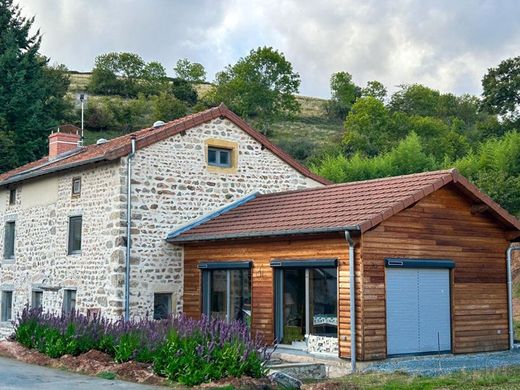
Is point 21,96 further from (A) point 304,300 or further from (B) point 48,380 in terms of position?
(B) point 48,380

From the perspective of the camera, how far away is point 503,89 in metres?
46.4

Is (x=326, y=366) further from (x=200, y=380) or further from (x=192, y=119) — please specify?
(x=192, y=119)

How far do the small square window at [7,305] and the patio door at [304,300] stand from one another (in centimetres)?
1123

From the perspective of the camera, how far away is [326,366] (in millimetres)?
15086

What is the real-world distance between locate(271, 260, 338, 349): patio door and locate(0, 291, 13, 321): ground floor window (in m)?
11.3

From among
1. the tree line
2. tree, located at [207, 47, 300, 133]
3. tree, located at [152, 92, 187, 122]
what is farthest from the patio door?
tree, located at [207, 47, 300, 133]

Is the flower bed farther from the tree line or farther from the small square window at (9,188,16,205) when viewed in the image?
the tree line

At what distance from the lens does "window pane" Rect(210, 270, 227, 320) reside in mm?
18812

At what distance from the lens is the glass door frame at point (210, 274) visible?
18.0 m

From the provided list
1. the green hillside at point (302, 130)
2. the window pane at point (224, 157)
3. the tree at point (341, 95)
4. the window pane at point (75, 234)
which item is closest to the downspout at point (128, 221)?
the window pane at point (75, 234)

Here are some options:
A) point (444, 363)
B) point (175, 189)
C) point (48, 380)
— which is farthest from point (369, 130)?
point (48, 380)

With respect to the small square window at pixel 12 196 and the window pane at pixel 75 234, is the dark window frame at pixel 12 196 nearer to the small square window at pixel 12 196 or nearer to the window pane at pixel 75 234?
the small square window at pixel 12 196

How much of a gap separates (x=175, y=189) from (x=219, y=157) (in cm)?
180

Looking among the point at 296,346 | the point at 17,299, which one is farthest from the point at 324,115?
the point at 296,346
